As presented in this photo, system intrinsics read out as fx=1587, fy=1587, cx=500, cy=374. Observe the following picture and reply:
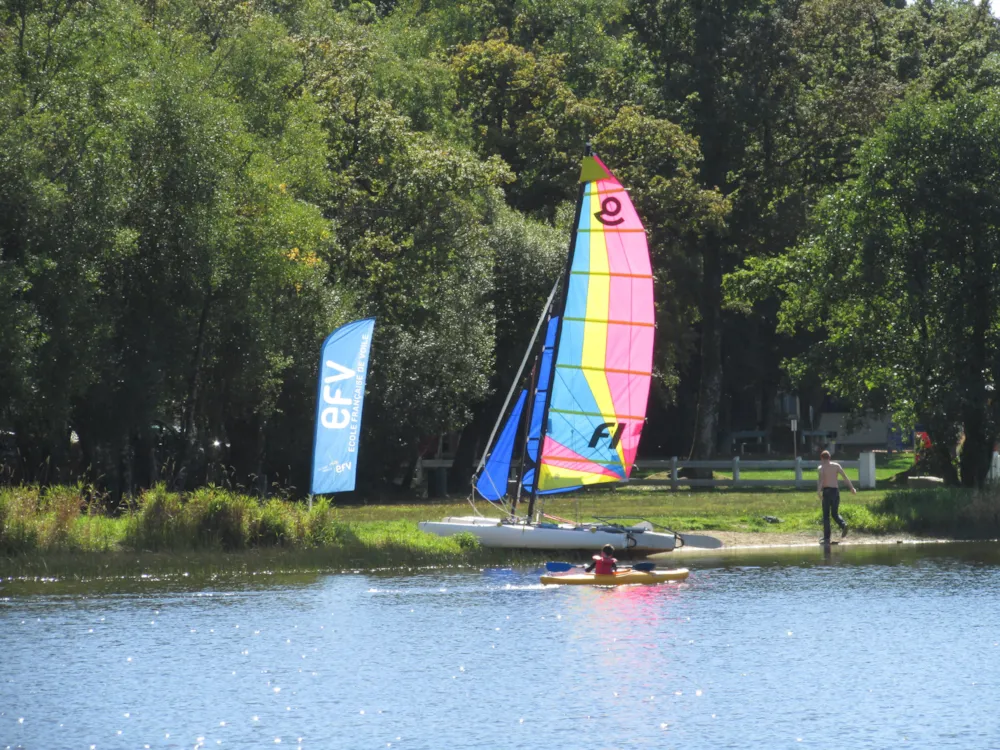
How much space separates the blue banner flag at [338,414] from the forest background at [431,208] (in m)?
5.94

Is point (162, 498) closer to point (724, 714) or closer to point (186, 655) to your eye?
point (186, 655)

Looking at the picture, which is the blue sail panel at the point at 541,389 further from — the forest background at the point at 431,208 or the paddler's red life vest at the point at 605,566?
the forest background at the point at 431,208

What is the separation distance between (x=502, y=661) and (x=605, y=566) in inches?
304

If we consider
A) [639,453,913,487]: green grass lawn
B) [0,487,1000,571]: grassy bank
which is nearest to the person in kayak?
[0,487,1000,571]: grassy bank

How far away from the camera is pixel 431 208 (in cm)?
5156

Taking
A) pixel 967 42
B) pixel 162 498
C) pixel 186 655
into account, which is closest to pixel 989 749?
pixel 186 655

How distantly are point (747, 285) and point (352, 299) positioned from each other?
42.1ft

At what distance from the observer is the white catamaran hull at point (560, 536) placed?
31.7 metres

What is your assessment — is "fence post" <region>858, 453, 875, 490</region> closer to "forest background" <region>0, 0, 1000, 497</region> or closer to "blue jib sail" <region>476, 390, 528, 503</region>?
"forest background" <region>0, 0, 1000, 497</region>

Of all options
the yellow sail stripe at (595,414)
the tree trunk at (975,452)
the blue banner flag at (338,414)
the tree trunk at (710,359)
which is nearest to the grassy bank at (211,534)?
the blue banner flag at (338,414)

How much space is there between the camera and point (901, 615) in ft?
83.7

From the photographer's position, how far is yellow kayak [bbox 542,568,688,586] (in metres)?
29.1

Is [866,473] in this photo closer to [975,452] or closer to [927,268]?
[975,452]

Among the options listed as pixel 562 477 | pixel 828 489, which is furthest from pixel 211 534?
pixel 828 489
